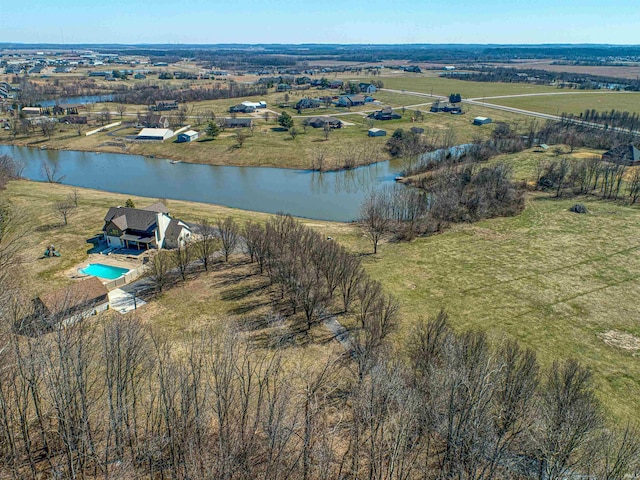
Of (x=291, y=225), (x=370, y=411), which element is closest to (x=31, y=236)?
(x=291, y=225)

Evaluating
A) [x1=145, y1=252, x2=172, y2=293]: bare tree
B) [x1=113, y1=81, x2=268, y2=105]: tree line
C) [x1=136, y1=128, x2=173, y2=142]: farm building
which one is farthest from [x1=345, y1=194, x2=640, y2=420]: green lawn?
[x1=113, y1=81, x2=268, y2=105]: tree line

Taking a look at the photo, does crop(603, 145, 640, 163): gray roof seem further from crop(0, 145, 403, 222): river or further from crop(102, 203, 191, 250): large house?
crop(102, 203, 191, 250): large house

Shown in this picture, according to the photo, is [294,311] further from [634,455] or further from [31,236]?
[31,236]

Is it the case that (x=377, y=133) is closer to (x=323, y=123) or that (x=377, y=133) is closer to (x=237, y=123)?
(x=323, y=123)

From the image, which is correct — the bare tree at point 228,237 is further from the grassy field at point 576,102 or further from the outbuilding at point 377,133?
the grassy field at point 576,102

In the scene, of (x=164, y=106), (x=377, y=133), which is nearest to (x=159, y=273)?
(x=377, y=133)

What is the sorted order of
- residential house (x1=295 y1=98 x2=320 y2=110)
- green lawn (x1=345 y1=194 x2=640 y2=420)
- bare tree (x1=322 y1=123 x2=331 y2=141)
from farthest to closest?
residential house (x1=295 y1=98 x2=320 y2=110)
bare tree (x1=322 y1=123 x2=331 y2=141)
green lawn (x1=345 y1=194 x2=640 y2=420)
